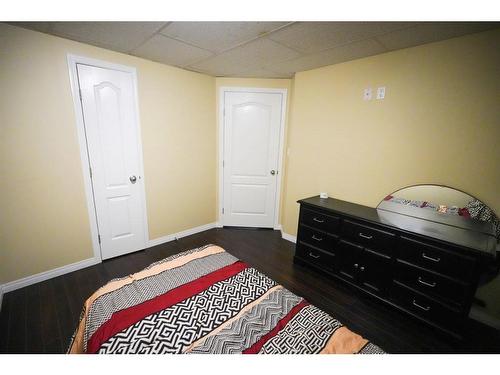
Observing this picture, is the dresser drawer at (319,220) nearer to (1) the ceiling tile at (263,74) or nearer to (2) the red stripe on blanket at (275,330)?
(2) the red stripe on blanket at (275,330)

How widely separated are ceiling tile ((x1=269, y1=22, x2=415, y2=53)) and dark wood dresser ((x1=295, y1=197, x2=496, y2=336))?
5.21 ft

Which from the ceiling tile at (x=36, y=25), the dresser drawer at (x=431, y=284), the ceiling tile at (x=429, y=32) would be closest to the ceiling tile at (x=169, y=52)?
the ceiling tile at (x=36, y=25)

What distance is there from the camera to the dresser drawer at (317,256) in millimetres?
2369

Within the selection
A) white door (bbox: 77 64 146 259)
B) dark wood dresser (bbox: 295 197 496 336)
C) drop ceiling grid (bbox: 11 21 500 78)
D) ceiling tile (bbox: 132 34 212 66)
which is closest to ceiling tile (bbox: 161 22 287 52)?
drop ceiling grid (bbox: 11 21 500 78)

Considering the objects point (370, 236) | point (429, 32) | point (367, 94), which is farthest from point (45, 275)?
point (429, 32)

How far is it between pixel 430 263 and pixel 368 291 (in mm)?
616

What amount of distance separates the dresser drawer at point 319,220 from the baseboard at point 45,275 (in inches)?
99.2

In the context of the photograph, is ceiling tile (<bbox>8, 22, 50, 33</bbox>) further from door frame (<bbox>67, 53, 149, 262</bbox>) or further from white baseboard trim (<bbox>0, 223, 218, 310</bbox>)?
white baseboard trim (<bbox>0, 223, 218, 310</bbox>)

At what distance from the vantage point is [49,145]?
6.90 ft

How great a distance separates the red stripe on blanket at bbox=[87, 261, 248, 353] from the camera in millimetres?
1041

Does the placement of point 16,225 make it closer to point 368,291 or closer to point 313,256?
point 313,256

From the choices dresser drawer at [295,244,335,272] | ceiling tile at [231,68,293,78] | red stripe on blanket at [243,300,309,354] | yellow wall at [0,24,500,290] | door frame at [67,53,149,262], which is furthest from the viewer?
ceiling tile at [231,68,293,78]

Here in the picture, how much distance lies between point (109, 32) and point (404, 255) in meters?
3.21

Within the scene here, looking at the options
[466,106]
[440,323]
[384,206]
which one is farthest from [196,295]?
[466,106]
